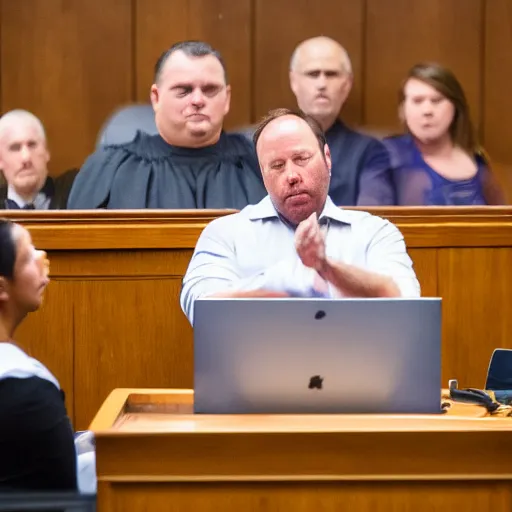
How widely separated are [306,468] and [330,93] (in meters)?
2.07

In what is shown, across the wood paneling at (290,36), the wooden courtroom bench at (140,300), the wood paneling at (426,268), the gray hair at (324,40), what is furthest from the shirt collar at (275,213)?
the gray hair at (324,40)

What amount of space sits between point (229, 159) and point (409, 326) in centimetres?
174

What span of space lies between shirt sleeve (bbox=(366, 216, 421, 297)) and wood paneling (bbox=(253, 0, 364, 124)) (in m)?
0.89

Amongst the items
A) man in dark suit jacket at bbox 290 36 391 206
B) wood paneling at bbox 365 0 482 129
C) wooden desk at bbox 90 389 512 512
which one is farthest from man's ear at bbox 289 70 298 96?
wooden desk at bbox 90 389 512 512

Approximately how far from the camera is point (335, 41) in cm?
360

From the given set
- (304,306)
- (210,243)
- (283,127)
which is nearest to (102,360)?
(210,243)

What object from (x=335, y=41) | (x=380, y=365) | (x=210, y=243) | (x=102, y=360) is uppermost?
(x=335, y=41)

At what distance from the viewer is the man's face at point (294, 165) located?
279cm

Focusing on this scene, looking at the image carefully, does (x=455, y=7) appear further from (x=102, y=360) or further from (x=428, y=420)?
(x=428, y=420)

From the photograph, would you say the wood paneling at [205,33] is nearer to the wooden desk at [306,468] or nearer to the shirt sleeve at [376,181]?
the shirt sleeve at [376,181]

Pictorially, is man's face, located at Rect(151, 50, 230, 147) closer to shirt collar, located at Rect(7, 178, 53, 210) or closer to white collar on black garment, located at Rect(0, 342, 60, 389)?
shirt collar, located at Rect(7, 178, 53, 210)

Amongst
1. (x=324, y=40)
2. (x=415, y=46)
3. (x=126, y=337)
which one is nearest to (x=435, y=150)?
(x=415, y=46)

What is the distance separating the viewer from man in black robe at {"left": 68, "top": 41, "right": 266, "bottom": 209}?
3486 millimetres

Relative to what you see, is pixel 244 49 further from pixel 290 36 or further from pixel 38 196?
pixel 38 196
